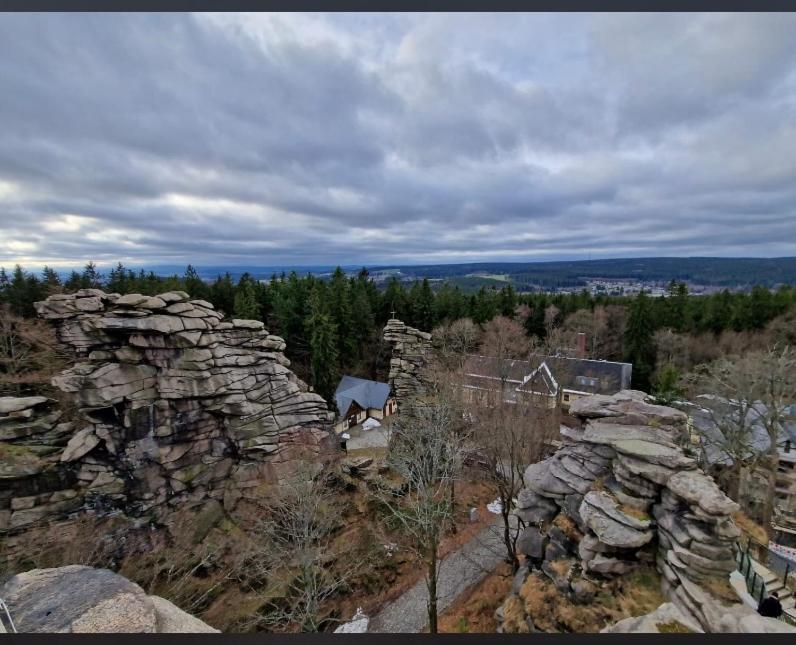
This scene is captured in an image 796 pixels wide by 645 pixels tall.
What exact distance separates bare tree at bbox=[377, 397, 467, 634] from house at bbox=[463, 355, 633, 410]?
13.3 feet

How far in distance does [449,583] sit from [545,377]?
14682 mm

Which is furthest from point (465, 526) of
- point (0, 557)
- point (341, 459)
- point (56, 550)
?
point (0, 557)

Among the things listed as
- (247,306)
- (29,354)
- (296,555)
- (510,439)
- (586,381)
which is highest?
(247,306)

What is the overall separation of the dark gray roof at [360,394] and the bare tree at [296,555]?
1190 centimetres

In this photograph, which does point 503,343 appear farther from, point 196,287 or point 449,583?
point 196,287

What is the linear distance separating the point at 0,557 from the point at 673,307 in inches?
1645

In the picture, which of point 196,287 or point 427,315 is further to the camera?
point 427,315

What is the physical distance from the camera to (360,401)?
26797 millimetres

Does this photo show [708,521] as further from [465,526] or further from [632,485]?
[465,526]

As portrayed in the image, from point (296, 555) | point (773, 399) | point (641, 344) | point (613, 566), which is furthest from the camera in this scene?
point (641, 344)

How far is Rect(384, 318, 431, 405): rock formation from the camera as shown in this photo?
23.0m

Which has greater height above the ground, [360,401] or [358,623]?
[360,401]

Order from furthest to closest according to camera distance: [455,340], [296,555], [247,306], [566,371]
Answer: [247,306]
[455,340]
[566,371]
[296,555]

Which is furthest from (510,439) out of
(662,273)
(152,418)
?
(662,273)
